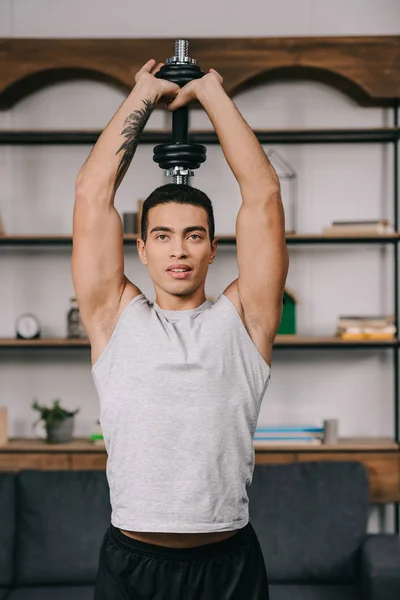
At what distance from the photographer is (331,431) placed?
3555 mm

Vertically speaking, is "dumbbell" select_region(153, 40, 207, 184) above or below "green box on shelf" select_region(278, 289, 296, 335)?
above

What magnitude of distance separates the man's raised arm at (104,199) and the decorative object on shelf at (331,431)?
229cm

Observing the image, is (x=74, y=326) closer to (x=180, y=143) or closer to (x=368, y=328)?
(x=368, y=328)

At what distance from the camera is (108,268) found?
142 cm

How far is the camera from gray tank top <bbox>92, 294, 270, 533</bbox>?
134cm

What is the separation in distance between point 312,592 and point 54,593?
96cm

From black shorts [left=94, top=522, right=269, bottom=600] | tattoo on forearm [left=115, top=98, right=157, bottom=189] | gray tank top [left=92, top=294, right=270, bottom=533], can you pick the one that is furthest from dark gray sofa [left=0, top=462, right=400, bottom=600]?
tattoo on forearm [left=115, top=98, right=157, bottom=189]

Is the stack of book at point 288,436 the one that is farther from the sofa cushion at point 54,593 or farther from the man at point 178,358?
the man at point 178,358

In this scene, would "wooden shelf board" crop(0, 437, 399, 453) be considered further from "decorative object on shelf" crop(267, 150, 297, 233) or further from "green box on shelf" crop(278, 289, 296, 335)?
"decorative object on shelf" crop(267, 150, 297, 233)

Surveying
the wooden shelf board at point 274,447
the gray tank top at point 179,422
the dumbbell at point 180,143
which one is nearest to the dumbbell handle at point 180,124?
the dumbbell at point 180,143

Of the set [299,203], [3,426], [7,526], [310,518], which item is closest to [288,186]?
[299,203]
